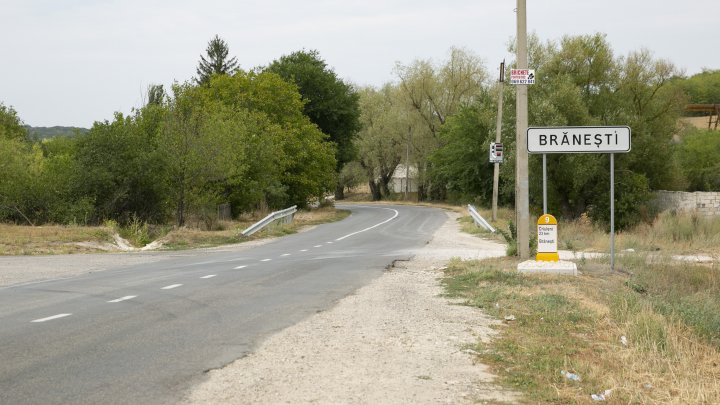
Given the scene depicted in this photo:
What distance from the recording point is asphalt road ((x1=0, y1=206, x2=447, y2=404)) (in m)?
6.70

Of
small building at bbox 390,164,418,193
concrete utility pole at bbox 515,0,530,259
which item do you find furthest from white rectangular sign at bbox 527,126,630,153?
small building at bbox 390,164,418,193

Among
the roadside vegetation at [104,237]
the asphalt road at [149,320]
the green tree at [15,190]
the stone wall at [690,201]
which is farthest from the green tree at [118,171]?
the stone wall at [690,201]

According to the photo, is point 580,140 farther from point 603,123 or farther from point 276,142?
point 276,142

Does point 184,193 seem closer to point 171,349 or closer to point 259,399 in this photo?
point 171,349

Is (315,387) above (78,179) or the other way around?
the other way around

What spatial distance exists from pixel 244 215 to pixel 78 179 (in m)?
12.9

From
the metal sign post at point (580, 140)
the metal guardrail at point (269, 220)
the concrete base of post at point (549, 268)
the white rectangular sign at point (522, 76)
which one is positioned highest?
the white rectangular sign at point (522, 76)

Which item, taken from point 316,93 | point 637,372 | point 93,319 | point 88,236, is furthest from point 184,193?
point 316,93

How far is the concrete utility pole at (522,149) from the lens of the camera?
15898 mm

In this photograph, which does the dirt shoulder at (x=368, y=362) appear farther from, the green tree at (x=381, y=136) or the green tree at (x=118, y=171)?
the green tree at (x=381, y=136)

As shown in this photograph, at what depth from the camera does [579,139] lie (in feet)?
47.5

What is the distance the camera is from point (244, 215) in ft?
142

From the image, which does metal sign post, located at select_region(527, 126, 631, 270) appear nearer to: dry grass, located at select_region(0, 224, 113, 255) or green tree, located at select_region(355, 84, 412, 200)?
dry grass, located at select_region(0, 224, 113, 255)

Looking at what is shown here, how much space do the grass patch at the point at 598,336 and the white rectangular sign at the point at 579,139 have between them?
7.91ft
